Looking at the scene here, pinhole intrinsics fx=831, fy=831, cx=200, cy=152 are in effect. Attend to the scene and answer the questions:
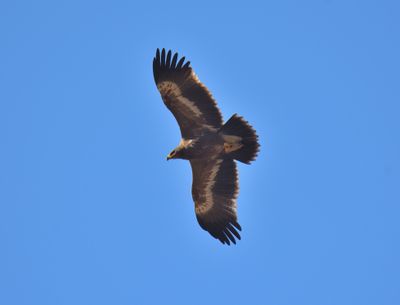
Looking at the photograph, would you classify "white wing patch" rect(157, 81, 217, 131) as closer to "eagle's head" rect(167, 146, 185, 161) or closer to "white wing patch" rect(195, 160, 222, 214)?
"eagle's head" rect(167, 146, 185, 161)

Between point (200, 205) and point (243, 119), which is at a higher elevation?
point (243, 119)

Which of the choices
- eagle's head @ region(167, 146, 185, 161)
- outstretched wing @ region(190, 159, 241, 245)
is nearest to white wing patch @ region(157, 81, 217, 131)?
eagle's head @ region(167, 146, 185, 161)

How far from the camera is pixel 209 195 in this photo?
15.5 metres

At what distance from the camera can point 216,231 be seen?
15.3 meters

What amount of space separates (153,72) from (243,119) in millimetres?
1791

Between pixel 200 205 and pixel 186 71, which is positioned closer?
pixel 186 71

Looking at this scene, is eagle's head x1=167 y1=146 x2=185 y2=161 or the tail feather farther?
eagle's head x1=167 y1=146 x2=185 y2=161

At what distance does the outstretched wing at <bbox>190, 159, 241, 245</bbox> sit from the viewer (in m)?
15.2

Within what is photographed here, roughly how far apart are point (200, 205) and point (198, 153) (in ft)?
3.65

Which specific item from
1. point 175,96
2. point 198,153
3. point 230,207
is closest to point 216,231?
point 230,207

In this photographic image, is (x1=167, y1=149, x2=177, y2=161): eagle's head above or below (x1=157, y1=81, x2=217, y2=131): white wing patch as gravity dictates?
below

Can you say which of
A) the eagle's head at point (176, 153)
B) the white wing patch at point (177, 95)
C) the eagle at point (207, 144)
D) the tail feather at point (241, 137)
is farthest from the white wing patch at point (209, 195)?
the white wing patch at point (177, 95)

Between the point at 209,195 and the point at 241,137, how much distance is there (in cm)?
147

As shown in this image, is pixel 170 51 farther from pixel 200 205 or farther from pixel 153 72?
pixel 200 205
